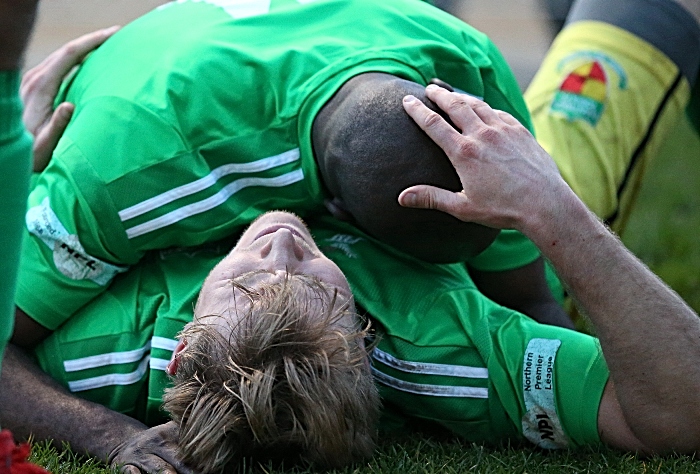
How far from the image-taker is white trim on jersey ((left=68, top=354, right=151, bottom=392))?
9.03ft

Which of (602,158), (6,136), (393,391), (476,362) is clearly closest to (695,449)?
(476,362)

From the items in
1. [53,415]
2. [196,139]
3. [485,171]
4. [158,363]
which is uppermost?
[485,171]

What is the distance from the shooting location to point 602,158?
3.62 meters

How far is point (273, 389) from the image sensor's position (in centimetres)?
216

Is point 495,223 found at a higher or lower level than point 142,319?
higher

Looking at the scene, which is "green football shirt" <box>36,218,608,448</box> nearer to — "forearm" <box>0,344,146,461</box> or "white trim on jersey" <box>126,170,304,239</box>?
"forearm" <box>0,344,146,461</box>

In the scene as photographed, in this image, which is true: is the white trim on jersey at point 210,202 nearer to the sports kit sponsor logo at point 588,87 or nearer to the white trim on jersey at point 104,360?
the white trim on jersey at point 104,360

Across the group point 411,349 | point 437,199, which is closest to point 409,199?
point 437,199

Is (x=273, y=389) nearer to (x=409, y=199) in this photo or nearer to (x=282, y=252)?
(x=282, y=252)

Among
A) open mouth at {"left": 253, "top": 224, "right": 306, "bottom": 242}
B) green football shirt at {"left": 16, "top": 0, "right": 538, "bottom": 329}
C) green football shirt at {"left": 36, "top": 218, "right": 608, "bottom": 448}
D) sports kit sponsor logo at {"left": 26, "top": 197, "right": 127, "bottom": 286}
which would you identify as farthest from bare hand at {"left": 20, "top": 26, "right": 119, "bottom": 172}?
open mouth at {"left": 253, "top": 224, "right": 306, "bottom": 242}

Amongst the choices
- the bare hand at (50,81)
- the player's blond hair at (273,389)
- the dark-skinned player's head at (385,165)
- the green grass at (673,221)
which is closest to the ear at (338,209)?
the dark-skinned player's head at (385,165)

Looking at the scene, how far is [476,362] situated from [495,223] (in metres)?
0.45

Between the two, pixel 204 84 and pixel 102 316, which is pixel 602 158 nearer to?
pixel 204 84

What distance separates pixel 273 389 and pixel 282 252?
0.44m
